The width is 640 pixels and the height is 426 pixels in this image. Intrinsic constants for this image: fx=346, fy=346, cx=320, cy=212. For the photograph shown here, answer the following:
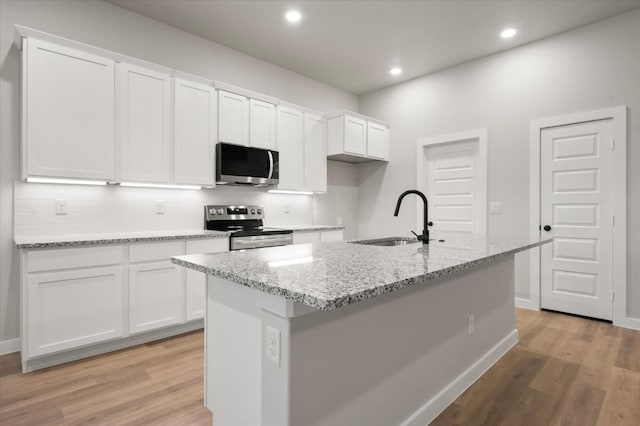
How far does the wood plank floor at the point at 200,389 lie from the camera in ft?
6.14

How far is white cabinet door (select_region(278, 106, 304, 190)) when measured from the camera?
4.24 metres

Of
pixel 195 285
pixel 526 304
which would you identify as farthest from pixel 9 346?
pixel 526 304

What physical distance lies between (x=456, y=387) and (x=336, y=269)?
51.5 inches

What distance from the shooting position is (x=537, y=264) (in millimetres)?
3916

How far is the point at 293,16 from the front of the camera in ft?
11.2

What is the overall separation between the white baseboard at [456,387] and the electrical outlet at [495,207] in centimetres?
182

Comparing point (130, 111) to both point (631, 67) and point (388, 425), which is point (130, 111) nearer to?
point (388, 425)

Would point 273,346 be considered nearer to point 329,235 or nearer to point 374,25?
point 329,235

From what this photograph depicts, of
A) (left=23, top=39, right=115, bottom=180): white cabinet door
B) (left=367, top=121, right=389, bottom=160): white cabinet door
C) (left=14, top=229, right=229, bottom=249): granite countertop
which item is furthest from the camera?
(left=367, top=121, right=389, bottom=160): white cabinet door

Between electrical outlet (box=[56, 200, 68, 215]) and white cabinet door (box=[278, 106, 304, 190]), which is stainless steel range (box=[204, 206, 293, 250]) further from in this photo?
electrical outlet (box=[56, 200, 68, 215])

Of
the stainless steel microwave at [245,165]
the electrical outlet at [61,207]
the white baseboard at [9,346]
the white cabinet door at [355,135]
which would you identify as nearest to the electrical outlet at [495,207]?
the white cabinet door at [355,135]

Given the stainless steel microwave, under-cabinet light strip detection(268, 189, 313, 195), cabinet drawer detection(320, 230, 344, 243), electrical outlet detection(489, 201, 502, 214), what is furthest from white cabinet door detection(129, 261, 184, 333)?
electrical outlet detection(489, 201, 502, 214)

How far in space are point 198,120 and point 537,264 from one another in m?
4.00

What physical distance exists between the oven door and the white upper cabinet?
156cm
